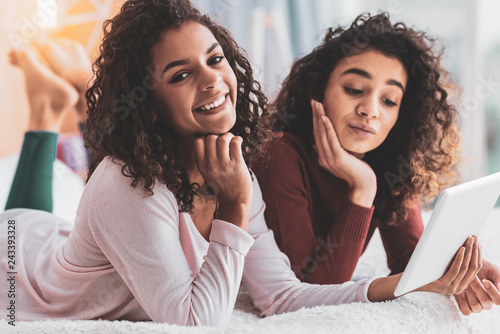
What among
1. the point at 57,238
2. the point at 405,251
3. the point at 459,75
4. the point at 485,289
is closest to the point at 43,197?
the point at 57,238

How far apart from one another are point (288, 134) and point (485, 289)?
518 millimetres

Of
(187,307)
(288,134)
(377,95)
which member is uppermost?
(377,95)

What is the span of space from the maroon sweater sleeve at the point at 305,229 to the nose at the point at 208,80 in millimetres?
303

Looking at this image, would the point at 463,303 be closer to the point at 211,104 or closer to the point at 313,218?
the point at 313,218

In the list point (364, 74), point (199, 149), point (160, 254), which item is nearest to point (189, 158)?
point (199, 149)

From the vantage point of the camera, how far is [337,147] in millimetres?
1124

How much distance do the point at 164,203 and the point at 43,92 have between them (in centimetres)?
99

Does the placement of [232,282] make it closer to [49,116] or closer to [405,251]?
[405,251]

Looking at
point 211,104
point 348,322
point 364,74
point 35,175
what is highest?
point 364,74

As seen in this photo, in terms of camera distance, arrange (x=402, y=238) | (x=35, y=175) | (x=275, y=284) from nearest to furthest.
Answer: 1. (x=275, y=284)
2. (x=402, y=238)
3. (x=35, y=175)

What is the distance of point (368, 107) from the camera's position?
1124mm

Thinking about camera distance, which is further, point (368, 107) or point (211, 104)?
point (368, 107)

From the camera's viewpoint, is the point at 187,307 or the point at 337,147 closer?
the point at 187,307

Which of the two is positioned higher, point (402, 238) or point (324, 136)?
point (324, 136)
